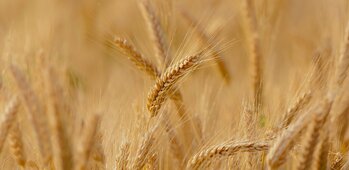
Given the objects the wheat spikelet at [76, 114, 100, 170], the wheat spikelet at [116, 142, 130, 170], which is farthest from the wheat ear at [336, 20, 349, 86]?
the wheat spikelet at [76, 114, 100, 170]

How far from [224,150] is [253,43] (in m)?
1.01

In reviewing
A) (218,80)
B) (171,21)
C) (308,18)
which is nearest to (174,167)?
(171,21)

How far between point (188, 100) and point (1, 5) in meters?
2.64

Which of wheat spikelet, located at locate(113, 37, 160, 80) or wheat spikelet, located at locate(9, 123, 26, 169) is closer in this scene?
wheat spikelet, located at locate(9, 123, 26, 169)

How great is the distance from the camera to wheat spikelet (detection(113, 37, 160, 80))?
7.20ft

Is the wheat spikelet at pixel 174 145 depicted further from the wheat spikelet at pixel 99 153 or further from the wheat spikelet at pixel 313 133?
the wheat spikelet at pixel 313 133

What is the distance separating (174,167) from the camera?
7.25 feet

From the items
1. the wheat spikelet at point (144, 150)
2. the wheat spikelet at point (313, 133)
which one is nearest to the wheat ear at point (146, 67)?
the wheat spikelet at point (144, 150)

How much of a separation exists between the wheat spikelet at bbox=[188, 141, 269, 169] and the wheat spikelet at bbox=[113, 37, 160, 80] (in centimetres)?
39

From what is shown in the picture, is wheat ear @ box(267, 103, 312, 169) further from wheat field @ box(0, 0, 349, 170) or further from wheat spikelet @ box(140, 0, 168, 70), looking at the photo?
wheat spikelet @ box(140, 0, 168, 70)

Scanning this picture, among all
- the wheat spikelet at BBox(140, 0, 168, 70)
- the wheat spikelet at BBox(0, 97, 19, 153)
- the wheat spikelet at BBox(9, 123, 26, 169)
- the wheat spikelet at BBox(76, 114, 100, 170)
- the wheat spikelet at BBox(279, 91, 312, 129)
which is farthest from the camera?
the wheat spikelet at BBox(140, 0, 168, 70)

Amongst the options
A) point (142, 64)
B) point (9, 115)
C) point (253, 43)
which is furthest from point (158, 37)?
point (9, 115)

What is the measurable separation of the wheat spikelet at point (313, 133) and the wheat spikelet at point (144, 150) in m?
0.48

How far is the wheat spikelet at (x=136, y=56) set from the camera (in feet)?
7.20
